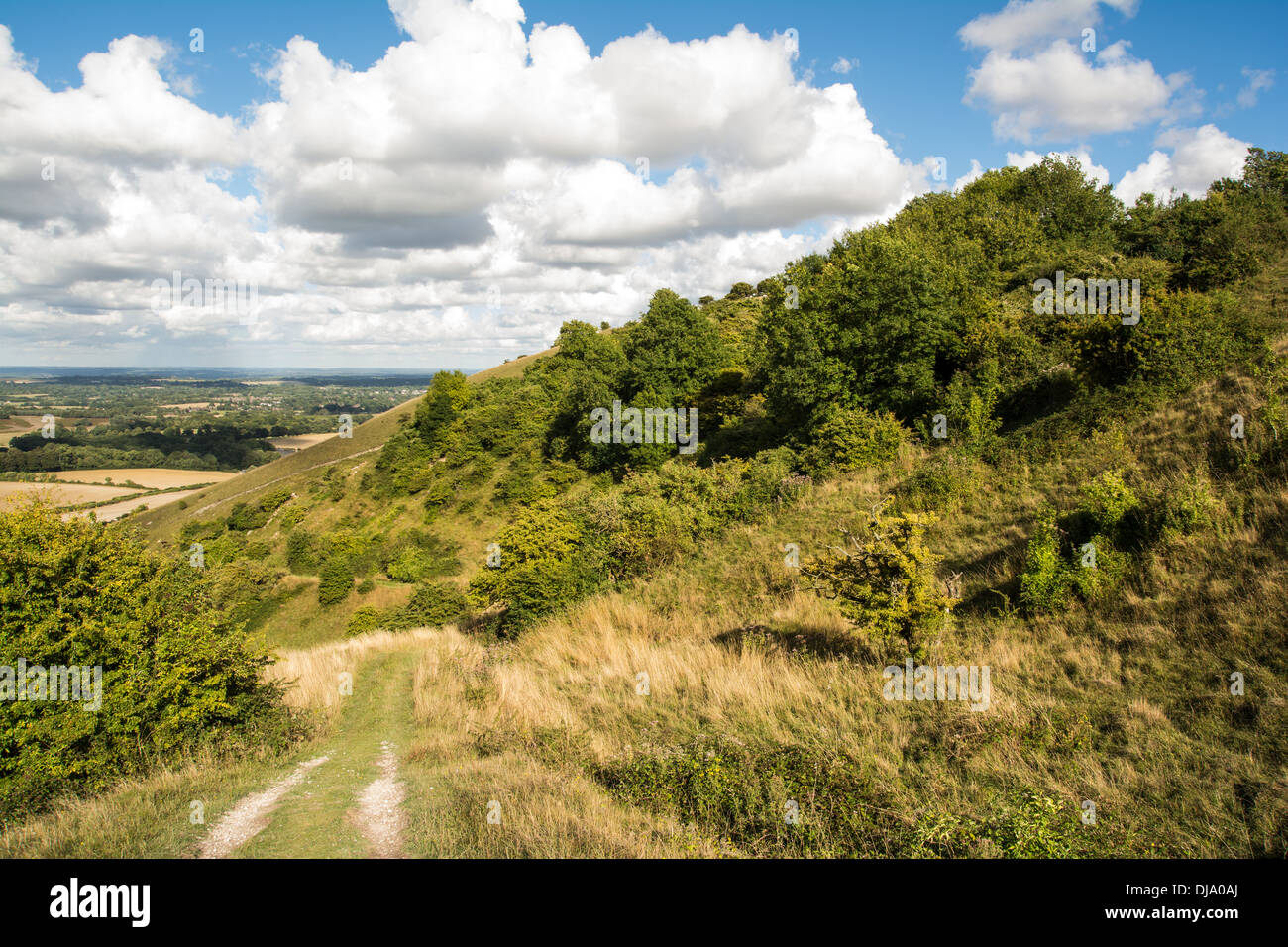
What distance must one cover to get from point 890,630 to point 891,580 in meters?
0.72

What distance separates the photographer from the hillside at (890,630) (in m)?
5.95

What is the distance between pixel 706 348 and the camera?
4212 cm

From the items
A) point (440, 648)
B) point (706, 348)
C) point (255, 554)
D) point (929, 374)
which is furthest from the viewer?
point (255, 554)

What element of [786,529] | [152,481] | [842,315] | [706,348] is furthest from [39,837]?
[152,481]

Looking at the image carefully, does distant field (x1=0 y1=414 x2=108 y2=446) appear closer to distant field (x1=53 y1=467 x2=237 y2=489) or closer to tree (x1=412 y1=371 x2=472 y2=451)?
distant field (x1=53 y1=467 x2=237 y2=489)

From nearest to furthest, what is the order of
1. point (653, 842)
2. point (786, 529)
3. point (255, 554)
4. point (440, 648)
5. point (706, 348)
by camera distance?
point (653, 842)
point (440, 648)
point (786, 529)
point (706, 348)
point (255, 554)

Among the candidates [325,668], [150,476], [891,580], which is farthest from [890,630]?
[150,476]

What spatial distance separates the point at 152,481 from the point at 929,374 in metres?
107

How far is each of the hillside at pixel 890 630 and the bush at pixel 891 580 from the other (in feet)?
0.19

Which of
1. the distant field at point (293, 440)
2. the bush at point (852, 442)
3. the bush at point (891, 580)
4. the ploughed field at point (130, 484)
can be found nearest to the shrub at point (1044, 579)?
the bush at point (891, 580)

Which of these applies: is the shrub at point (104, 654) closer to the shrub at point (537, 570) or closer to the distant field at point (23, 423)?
the shrub at point (537, 570)

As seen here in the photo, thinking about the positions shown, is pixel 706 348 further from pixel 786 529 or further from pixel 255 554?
pixel 255 554

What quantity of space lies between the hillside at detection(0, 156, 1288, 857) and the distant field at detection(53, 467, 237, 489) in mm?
89637

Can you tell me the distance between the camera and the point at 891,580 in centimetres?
852
